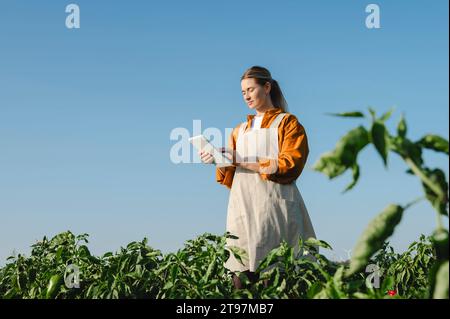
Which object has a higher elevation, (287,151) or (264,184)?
(287,151)

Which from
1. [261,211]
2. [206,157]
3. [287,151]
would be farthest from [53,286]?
→ [287,151]

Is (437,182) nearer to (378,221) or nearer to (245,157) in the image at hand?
(378,221)

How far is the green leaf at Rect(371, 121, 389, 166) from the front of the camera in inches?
72.7

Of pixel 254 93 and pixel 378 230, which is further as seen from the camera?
pixel 254 93

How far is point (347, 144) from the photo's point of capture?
1.90 m

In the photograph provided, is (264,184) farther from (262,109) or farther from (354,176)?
(354,176)

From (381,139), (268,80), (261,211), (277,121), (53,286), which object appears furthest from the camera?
(268,80)

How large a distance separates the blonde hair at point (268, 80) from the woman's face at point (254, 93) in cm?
3

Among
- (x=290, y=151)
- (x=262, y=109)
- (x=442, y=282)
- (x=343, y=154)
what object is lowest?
(x=442, y=282)

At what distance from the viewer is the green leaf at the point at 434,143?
6.30ft

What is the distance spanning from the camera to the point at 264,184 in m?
4.11

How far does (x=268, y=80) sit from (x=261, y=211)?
3.17ft
